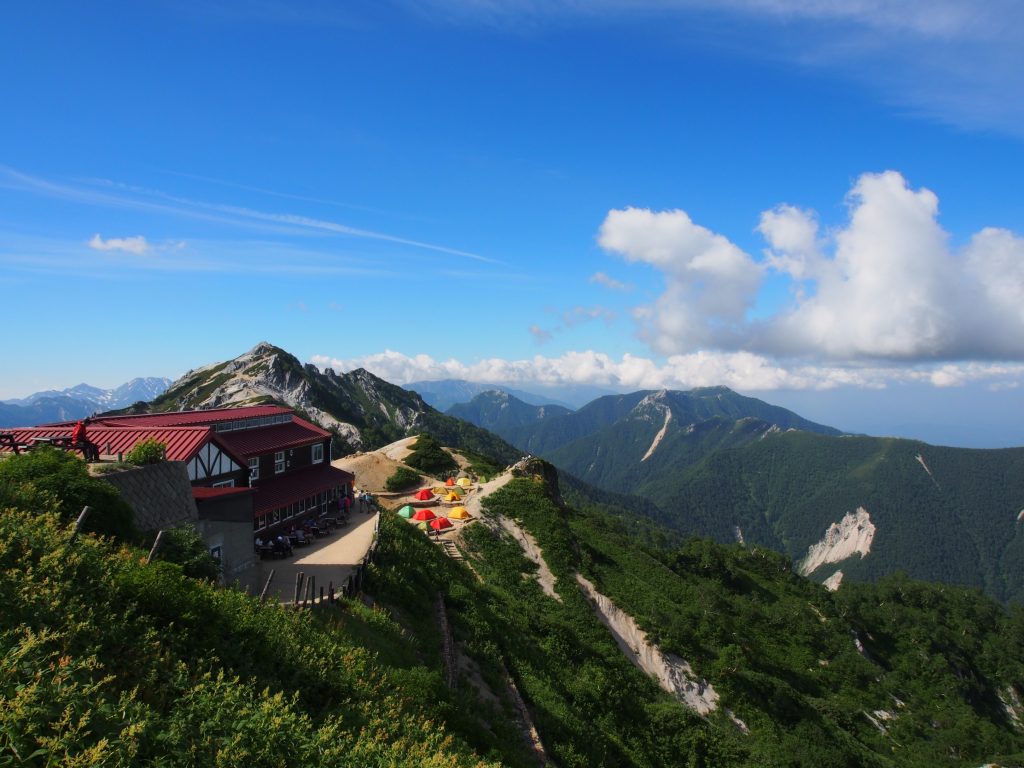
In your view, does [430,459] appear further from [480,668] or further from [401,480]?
[480,668]

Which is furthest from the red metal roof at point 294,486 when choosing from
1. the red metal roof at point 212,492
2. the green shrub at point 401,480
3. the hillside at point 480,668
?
the green shrub at point 401,480

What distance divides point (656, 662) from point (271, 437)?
3325cm

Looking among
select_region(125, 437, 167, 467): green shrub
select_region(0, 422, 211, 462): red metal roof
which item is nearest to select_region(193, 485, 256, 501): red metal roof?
select_region(125, 437, 167, 467): green shrub

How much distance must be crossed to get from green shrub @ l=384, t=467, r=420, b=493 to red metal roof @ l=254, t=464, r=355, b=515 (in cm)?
2327

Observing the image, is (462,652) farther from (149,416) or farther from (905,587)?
(905,587)

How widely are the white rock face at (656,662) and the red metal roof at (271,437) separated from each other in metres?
26.0

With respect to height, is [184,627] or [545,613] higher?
[184,627]

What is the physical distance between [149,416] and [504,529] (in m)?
29.6

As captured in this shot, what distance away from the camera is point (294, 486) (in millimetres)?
37500

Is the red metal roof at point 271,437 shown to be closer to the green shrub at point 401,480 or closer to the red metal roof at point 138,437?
the red metal roof at point 138,437

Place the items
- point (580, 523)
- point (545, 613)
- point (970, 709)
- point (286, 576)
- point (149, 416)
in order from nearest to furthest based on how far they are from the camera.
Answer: point (286, 576)
point (149, 416)
point (545, 613)
point (970, 709)
point (580, 523)

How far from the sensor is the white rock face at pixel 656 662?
39750 mm

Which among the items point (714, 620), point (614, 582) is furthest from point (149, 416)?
point (714, 620)

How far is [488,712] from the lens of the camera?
20266 mm
